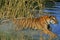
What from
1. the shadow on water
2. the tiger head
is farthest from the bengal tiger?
the shadow on water

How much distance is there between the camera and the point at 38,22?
7523mm

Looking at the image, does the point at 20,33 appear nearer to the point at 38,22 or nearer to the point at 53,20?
→ the point at 38,22

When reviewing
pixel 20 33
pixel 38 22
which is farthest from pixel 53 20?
pixel 20 33

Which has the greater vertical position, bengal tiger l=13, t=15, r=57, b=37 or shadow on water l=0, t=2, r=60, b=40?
bengal tiger l=13, t=15, r=57, b=37

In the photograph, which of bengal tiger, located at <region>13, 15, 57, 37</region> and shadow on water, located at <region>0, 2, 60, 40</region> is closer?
shadow on water, located at <region>0, 2, 60, 40</region>

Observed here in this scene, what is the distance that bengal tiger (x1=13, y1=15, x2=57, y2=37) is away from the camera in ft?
24.0

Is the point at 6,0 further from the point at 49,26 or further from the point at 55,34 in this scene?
the point at 55,34

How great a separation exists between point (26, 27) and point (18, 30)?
0.29 meters

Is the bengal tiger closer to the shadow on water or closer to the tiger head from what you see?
the tiger head

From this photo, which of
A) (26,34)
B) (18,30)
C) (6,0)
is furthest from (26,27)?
(6,0)

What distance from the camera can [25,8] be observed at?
843 centimetres

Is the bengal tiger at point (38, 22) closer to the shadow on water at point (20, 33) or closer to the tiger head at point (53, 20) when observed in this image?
the tiger head at point (53, 20)

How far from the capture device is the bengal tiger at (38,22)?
24.0 feet

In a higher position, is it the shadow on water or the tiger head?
the tiger head
